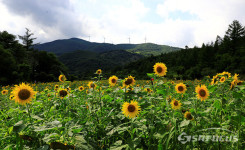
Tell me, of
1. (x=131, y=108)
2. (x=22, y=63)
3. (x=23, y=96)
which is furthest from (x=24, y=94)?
(x=22, y=63)

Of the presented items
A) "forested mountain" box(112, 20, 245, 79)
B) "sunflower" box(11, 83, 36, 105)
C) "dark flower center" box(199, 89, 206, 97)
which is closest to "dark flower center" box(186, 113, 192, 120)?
"dark flower center" box(199, 89, 206, 97)

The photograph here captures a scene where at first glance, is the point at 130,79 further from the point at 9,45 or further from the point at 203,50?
the point at 203,50

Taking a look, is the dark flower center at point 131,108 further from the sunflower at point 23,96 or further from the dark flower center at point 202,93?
the sunflower at point 23,96

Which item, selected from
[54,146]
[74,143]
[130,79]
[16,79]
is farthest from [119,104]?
[16,79]

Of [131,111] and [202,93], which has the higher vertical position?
[202,93]

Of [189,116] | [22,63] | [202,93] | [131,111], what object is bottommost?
[189,116]


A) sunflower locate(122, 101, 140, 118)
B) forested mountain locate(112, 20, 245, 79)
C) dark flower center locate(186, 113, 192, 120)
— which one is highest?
forested mountain locate(112, 20, 245, 79)

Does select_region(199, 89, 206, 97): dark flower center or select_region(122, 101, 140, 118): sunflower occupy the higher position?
select_region(199, 89, 206, 97): dark flower center

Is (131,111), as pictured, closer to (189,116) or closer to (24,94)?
(189,116)

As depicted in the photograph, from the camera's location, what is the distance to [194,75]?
107 ft

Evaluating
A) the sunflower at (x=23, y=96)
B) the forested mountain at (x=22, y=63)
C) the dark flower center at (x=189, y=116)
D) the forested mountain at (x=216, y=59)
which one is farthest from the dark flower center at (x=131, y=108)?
the forested mountain at (x=216, y=59)

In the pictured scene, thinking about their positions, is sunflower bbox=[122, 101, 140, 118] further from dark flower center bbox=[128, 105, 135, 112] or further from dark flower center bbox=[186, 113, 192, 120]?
dark flower center bbox=[186, 113, 192, 120]

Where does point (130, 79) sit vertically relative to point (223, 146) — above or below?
above

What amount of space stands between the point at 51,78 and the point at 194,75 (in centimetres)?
3283
